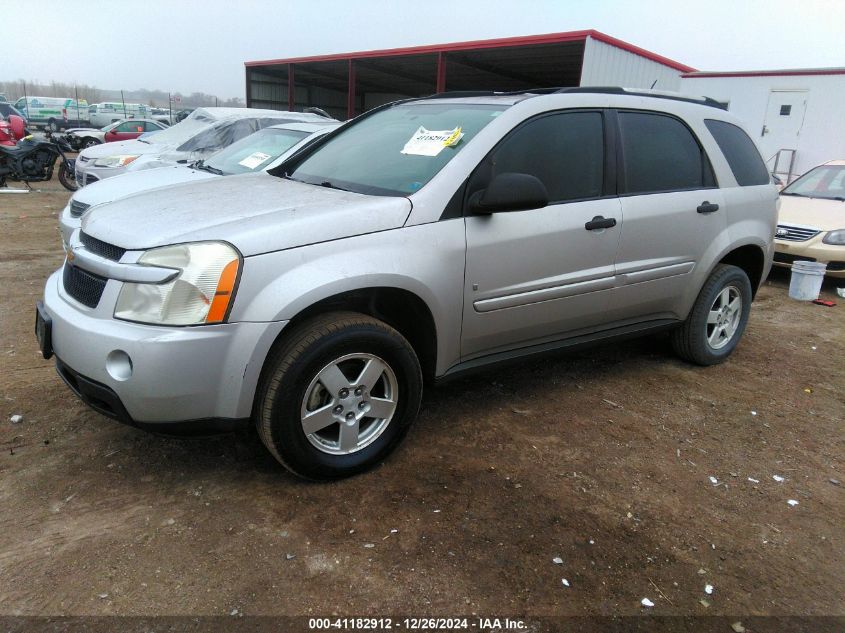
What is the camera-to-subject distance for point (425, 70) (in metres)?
22.6

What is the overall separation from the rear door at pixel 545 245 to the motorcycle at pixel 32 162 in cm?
1185

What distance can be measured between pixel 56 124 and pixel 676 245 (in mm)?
38206

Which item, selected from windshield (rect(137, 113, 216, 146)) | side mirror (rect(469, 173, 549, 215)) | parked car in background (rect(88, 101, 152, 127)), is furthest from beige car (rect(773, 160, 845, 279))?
parked car in background (rect(88, 101, 152, 127))

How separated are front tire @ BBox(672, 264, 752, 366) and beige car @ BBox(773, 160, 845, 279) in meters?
3.18

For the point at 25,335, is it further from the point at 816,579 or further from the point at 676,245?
the point at 816,579

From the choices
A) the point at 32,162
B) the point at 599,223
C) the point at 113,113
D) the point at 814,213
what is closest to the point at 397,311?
the point at 599,223

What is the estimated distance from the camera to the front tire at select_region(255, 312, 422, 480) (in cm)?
257

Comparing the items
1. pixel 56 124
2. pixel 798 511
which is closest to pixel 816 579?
pixel 798 511

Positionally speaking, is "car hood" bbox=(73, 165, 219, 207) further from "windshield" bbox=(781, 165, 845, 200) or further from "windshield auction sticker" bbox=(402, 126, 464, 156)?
"windshield" bbox=(781, 165, 845, 200)

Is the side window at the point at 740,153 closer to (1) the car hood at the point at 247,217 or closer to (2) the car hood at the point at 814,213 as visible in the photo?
(1) the car hood at the point at 247,217

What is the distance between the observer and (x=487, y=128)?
10.4 ft

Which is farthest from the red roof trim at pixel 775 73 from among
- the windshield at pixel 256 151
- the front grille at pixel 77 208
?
the front grille at pixel 77 208

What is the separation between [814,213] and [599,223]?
18.1 feet

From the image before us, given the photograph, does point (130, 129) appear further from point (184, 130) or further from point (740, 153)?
point (740, 153)
